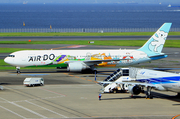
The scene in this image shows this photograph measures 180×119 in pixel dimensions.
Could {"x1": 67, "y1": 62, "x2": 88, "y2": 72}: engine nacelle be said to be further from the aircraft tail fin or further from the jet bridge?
the aircraft tail fin

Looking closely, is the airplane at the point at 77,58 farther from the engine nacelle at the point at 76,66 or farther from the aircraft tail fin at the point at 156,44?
the aircraft tail fin at the point at 156,44

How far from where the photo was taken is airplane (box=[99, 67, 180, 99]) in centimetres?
3828

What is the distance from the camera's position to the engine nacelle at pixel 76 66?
60094mm

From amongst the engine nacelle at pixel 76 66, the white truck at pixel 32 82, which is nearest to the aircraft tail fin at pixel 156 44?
the engine nacelle at pixel 76 66

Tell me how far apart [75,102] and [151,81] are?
38.0 ft

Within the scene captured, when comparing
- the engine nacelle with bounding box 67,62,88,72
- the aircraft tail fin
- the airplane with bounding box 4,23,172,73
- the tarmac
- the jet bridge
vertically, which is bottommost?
the tarmac

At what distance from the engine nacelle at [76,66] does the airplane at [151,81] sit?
16.8 m

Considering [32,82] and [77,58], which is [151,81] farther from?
[77,58]

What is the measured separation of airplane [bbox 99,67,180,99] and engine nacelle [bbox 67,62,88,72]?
16.8 meters

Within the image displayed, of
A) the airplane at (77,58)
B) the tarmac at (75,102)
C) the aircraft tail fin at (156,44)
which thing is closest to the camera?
the tarmac at (75,102)

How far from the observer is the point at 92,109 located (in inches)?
1436

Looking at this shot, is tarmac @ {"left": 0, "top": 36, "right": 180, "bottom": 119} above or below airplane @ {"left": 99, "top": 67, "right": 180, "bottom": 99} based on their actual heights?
below

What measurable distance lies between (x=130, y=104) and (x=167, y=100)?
611 cm

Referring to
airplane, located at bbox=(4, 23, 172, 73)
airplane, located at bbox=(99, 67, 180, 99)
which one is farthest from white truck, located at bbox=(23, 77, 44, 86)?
airplane, located at bbox=(99, 67, 180, 99)
